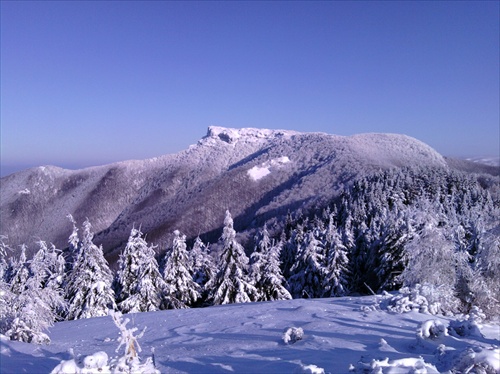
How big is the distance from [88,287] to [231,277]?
10118mm

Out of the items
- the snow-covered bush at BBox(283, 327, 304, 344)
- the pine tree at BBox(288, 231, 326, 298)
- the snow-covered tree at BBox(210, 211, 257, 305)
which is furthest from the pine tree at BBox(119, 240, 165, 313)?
the snow-covered bush at BBox(283, 327, 304, 344)

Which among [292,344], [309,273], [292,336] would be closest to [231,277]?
[309,273]

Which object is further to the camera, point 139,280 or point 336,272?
point 336,272

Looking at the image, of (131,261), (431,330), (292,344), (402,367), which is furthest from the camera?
(131,261)

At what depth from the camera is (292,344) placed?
8.71 metres

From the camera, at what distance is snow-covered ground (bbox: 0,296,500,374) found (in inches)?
264

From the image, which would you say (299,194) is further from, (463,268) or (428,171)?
(463,268)

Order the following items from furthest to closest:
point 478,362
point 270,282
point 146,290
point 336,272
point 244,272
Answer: point 336,272, point 244,272, point 270,282, point 146,290, point 478,362

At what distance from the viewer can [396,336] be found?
9.09 meters

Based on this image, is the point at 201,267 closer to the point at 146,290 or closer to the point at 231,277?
the point at 231,277

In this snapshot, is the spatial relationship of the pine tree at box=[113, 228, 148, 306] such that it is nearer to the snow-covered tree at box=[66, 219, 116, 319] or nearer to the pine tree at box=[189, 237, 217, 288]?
the snow-covered tree at box=[66, 219, 116, 319]

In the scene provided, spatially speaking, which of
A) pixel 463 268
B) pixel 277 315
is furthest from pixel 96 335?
pixel 463 268

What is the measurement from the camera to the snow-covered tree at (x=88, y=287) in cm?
2412

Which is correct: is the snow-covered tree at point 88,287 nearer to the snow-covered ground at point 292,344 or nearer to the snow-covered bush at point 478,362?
the snow-covered ground at point 292,344
